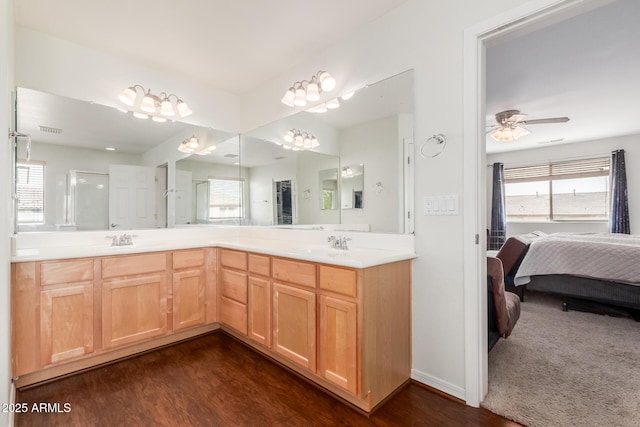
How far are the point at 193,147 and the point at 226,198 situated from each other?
0.62 m

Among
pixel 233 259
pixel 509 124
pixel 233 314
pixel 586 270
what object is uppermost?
pixel 509 124

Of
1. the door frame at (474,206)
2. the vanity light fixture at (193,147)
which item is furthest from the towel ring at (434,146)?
the vanity light fixture at (193,147)

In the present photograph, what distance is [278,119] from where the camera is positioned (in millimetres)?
2994

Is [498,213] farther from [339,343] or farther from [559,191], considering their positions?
[339,343]

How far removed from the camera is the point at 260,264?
7.43ft

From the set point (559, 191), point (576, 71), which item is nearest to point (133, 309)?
point (576, 71)

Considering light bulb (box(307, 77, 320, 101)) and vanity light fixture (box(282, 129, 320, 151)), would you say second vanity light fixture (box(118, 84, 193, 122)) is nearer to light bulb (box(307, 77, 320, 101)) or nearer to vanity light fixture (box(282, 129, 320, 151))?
vanity light fixture (box(282, 129, 320, 151))

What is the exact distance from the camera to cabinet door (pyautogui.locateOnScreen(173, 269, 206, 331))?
2494 mm

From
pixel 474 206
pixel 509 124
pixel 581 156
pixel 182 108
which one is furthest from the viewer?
pixel 581 156

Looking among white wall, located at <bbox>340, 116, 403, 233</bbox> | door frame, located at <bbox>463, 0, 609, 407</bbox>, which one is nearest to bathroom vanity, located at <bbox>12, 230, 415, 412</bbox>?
white wall, located at <bbox>340, 116, 403, 233</bbox>

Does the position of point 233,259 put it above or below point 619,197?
below

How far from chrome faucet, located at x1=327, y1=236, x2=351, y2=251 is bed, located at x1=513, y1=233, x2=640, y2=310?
8.71ft

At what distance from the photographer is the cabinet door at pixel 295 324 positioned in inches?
72.6

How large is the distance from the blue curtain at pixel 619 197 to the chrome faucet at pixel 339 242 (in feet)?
18.4
